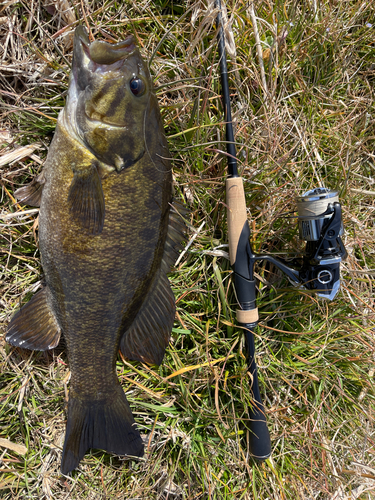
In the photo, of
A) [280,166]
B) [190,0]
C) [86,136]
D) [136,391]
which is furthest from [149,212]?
[190,0]

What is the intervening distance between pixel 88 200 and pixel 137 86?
2.07ft

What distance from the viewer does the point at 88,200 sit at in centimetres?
155

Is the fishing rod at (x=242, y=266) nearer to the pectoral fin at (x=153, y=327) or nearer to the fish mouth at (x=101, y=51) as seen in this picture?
the pectoral fin at (x=153, y=327)

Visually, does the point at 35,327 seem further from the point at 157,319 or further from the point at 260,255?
the point at 260,255

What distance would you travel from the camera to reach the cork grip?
6.24 feet

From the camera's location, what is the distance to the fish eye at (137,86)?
1.53 metres

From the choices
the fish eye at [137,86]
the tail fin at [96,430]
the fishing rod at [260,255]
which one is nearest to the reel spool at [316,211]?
the fishing rod at [260,255]

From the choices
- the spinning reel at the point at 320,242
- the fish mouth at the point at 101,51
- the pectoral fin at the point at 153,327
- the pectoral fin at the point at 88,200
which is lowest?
the pectoral fin at the point at 153,327

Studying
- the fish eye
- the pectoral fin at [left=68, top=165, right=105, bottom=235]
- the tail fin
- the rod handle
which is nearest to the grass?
the rod handle

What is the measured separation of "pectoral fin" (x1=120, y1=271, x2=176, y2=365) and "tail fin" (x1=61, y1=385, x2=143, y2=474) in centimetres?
26

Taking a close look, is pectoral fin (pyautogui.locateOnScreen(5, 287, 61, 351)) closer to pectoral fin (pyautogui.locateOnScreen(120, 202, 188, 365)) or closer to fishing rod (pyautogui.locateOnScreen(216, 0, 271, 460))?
pectoral fin (pyautogui.locateOnScreen(120, 202, 188, 365))

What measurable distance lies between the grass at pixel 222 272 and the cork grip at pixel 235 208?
78 millimetres

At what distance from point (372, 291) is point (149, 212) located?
6.10 feet

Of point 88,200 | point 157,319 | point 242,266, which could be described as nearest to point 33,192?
point 88,200
